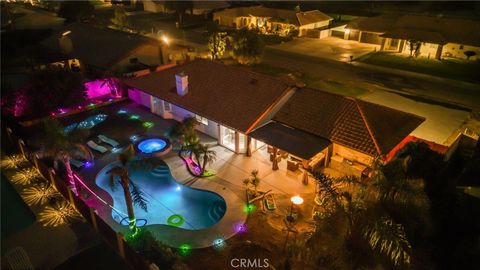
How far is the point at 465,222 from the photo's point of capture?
1509 centimetres

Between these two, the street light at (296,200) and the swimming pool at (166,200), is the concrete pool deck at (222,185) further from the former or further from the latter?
the street light at (296,200)

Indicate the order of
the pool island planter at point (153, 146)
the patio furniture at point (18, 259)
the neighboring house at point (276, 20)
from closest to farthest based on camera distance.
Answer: the patio furniture at point (18, 259), the pool island planter at point (153, 146), the neighboring house at point (276, 20)

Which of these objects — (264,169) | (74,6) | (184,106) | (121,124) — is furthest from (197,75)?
(74,6)

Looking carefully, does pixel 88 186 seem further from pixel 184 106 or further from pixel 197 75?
pixel 197 75

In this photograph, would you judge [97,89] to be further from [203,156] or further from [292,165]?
[292,165]

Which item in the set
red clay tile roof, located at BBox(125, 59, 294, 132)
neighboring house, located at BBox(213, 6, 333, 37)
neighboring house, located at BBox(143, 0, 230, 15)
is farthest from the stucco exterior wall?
neighboring house, located at BBox(143, 0, 230, 15)

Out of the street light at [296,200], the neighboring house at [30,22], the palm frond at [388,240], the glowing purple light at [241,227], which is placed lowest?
the glowing purple light at [241,227]

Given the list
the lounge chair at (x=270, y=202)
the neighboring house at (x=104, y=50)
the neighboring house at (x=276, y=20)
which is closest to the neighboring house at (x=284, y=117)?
the lounge chair at (x=270, y=202)

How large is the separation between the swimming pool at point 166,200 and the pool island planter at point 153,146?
3.44ft

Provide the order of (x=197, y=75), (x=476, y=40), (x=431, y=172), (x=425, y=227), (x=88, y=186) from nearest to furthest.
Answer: (x=425, y=227)
(x=431, y=172)
(x=88, y=186)
(x=197, y=75)
(x=476, y=40)

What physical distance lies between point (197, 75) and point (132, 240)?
46.9 ft

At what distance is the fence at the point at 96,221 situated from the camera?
13.2 m

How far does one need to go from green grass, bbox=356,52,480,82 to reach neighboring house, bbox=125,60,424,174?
24.2 m

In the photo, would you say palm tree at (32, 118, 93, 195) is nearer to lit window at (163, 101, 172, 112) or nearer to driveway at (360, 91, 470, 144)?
lit window at (163, 101, 172, 112)
